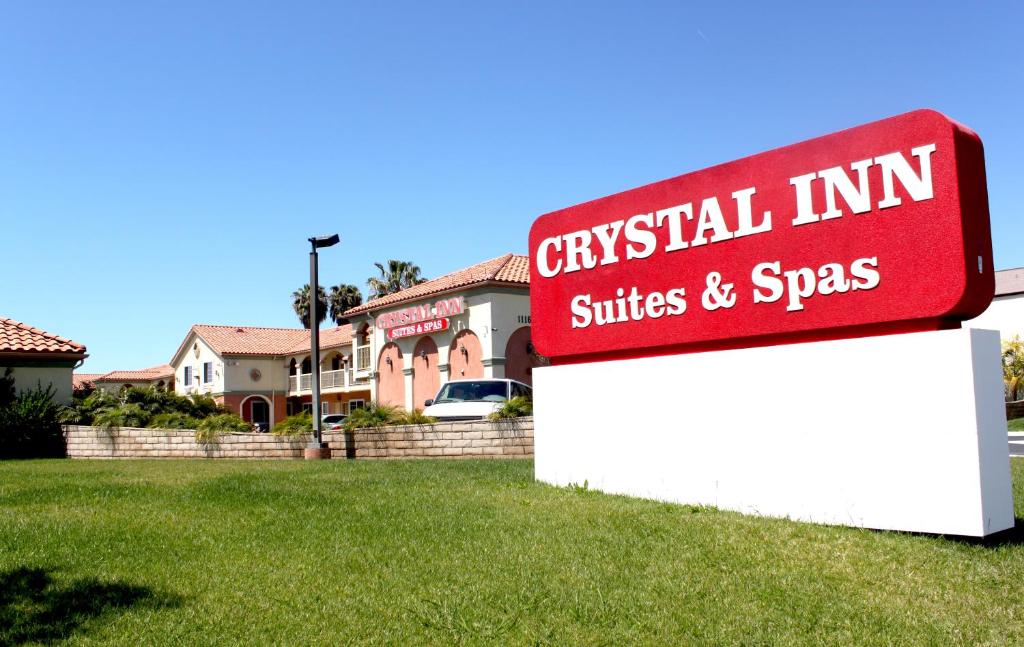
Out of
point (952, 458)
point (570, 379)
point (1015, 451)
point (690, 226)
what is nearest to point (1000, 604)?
point (952, 458)

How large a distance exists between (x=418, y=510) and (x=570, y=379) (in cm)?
272

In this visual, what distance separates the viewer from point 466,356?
3369 centimetres

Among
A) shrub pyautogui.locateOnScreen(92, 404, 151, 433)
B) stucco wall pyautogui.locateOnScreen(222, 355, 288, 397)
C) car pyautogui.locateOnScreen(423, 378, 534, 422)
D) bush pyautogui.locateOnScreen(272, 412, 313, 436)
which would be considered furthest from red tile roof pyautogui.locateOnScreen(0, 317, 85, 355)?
stucco wall pyautogui.locateOnScreen(222, 355, 288, 397)

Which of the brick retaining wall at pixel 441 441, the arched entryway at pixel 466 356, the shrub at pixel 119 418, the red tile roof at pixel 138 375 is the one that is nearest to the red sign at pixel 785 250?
the brick retaining wall at pixel 441 441

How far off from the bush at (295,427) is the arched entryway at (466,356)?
508 inches

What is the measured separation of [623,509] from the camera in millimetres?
8625

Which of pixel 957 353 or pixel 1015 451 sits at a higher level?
pixel 957 353

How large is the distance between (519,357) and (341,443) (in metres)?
15.1

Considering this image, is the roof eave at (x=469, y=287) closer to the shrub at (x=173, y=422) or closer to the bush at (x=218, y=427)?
the bush at (x=218, y=427)

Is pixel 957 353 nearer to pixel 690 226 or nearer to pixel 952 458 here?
pixel 952 458

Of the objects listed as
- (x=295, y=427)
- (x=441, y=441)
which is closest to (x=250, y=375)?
(x=295, y=427)

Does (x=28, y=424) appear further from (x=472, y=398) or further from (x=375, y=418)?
(x=472, y=398)

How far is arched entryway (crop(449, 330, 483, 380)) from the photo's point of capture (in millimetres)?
33094

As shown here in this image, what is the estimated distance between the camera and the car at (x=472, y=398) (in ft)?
61.7
